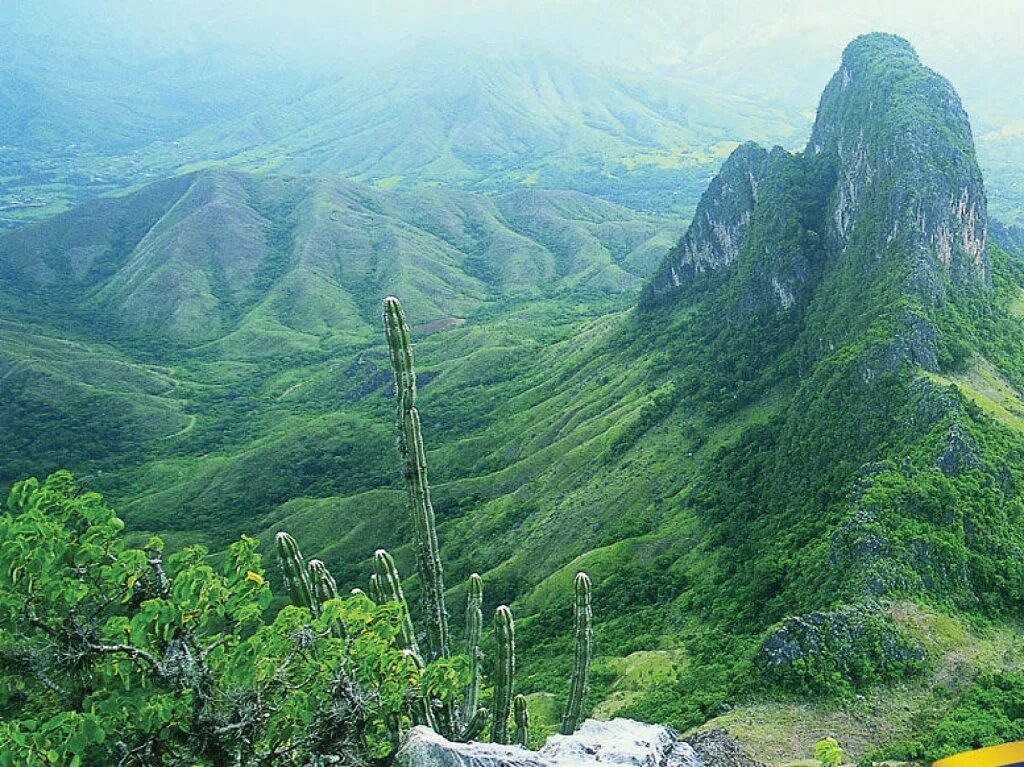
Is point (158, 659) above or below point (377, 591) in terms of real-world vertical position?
above

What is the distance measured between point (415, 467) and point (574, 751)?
1060cm

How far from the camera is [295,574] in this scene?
85.2 ft

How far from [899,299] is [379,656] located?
79.5 meters

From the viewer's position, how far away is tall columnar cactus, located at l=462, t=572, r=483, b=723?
2866cm

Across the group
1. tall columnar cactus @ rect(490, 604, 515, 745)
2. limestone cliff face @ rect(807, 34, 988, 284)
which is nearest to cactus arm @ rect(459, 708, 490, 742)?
tall columnar cactus @ rect(490, 604, 515, 745)

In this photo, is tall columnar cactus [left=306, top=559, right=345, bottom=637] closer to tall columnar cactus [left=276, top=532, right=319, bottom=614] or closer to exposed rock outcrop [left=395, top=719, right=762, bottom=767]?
tall columnar cactus [left=276, top=532, right=319, bottom=614]

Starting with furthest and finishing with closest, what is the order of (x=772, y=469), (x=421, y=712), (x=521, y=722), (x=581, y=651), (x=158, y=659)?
(x=772, y=469) < (x=581, y=651) < (x=521, y=722) < (x=421, y=712) < (x=158, y=659)

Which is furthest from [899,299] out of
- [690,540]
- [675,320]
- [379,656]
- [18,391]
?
[18,391]

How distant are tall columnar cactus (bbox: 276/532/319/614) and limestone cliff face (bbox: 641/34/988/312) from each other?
7802 centimetres

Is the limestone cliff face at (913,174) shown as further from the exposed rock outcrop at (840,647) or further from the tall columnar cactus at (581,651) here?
the tall columnar cactus at (581,651)

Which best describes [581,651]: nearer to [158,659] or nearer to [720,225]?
[158,659]

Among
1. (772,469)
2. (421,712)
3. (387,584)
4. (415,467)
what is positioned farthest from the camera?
(772,469)

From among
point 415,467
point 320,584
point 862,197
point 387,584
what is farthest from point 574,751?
point 862,197

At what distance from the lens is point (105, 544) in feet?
58.6
